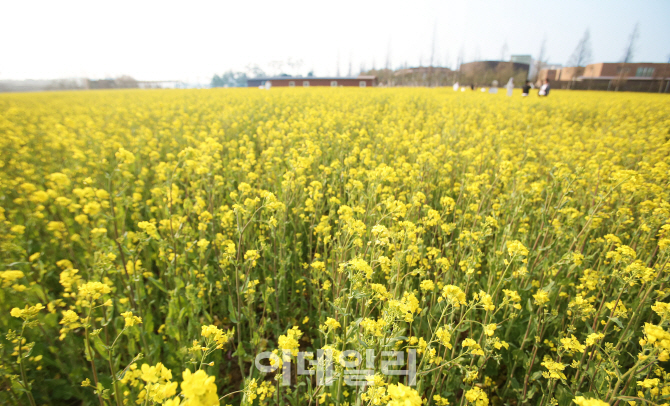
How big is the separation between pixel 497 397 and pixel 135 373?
9.26 feet

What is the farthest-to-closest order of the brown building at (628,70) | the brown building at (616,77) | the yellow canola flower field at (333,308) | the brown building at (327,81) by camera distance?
the brown building at (327,81), the brown building at (628,70), the brown building at (616,77), the yellow canola flower field at (333,308)

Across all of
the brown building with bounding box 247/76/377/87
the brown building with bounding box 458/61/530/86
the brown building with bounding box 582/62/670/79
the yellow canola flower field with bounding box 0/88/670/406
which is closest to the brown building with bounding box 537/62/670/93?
the brown building with bounding box 582/62/670/79

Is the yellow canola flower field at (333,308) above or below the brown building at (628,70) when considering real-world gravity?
below

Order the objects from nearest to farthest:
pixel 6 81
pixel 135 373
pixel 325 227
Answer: pixel 135 373 < pixel 325 227 < pixel 6 81

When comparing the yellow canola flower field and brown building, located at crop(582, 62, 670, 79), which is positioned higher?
brown building, located at crop(582, 62, 670, 79)

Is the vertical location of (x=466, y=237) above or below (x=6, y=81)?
below

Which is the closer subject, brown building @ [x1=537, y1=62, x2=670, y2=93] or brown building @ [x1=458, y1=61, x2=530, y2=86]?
brown building @ [x1=537, y1=62, x2=670, y2=93]

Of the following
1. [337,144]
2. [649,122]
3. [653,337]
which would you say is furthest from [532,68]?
[653,337]

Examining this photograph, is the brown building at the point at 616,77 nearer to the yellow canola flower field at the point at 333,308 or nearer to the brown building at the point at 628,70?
the brown building at the point at 628,70

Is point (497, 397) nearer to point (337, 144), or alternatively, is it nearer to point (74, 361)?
point (74, 361)

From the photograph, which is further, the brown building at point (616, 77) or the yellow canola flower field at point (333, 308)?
the brown building at point (616, 77)

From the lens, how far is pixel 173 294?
2.54 meters

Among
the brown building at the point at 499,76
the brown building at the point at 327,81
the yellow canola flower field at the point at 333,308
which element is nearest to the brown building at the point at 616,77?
the brown building at the point at 499,76

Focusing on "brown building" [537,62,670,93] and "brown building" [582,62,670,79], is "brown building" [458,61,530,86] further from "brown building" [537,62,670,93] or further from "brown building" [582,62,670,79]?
"brown building" [582,62,670,79]
